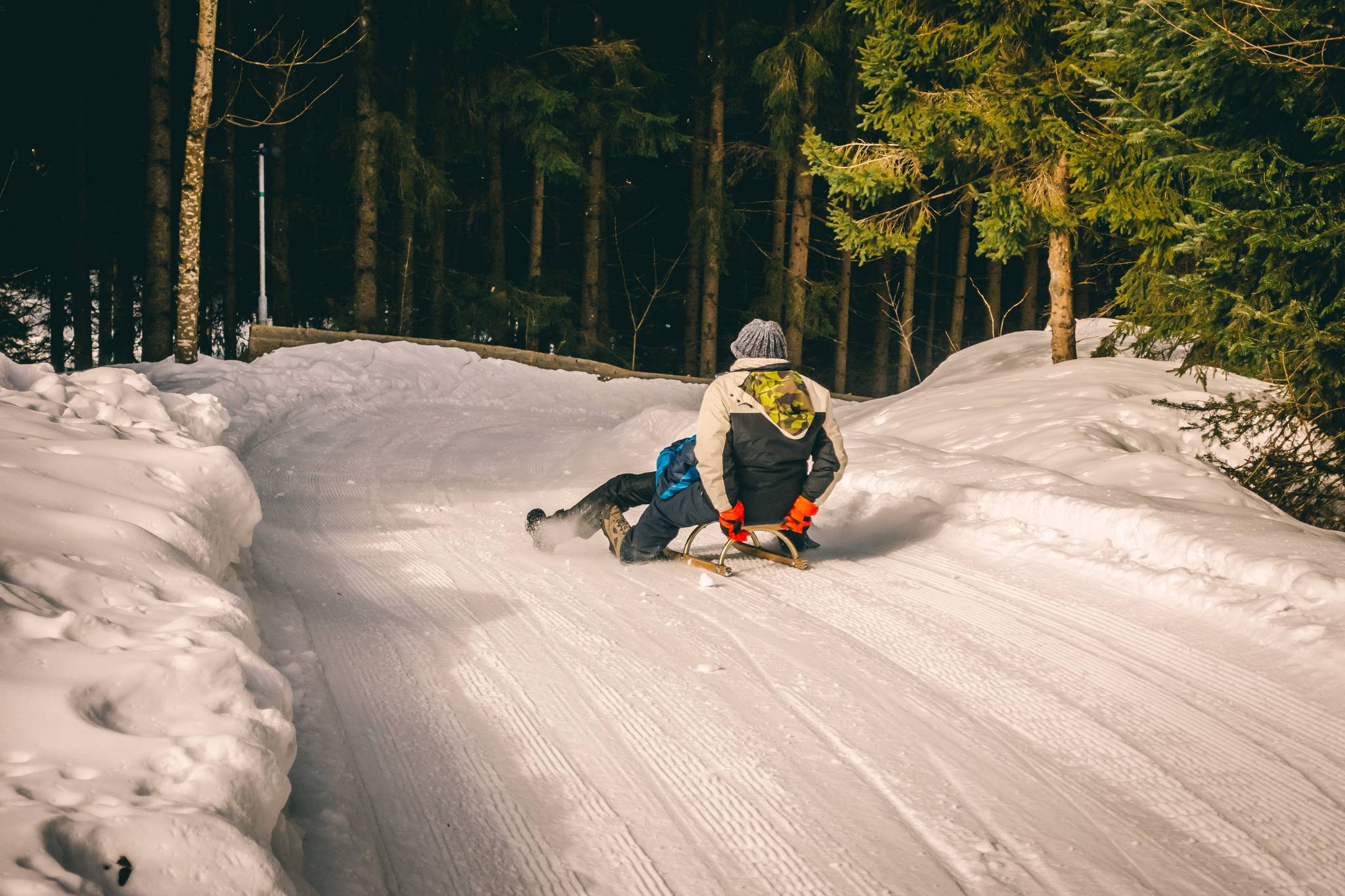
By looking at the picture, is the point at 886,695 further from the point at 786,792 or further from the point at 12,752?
the point at 12,752

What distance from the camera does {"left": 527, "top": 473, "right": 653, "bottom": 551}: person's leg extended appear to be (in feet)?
21.1

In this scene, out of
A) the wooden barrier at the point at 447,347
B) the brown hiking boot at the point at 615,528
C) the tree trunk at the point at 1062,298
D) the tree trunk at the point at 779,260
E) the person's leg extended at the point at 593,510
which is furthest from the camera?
the tree trunk at the point at 779,260

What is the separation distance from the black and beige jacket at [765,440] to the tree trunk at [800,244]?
15611 mm

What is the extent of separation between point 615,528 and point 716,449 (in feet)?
3.32

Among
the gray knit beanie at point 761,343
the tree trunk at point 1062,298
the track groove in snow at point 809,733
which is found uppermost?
the tree trunk at point 1062,298

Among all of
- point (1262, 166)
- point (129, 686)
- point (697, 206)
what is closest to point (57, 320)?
point (697, 206)

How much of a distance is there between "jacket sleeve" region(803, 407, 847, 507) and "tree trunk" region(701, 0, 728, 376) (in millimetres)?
17275

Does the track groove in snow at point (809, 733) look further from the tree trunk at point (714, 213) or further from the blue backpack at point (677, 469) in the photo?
the tree trunk at point (714, 213)

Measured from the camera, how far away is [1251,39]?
6.73m

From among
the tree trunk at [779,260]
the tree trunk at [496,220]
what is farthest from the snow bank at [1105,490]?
the tree trunk at [496,220]

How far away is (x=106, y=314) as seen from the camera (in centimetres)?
2600

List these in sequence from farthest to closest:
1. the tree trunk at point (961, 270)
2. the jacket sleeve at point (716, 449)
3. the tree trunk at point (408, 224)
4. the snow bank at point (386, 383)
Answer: the tree trunk at point (961, 270) < the tree trunk at point (408, 224) < the snow bank at point (386, 383) < the jacket sleeve at point (716, 449)

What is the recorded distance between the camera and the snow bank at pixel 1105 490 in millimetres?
4977

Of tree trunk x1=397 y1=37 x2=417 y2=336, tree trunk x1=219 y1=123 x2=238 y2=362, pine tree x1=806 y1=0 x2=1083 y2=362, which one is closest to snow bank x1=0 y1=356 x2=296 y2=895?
pine tree x1=806 y1=0 x2=1083 y2=362
